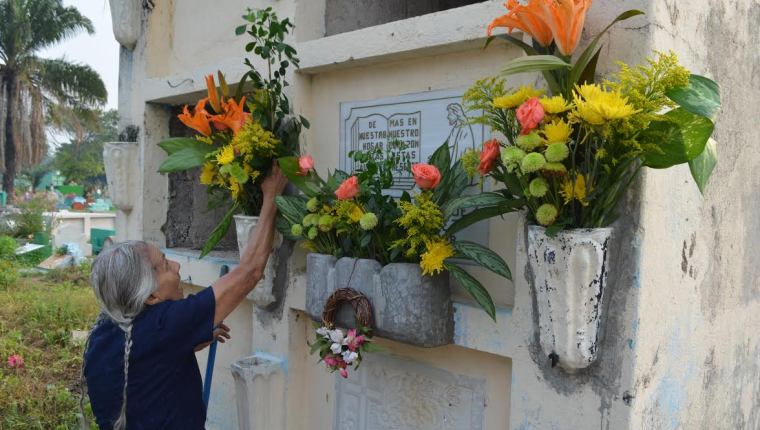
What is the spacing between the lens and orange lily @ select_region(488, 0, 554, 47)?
5.37ft

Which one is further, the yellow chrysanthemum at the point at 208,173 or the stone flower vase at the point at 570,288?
the yellow chrysanthemum at the point at 208,173

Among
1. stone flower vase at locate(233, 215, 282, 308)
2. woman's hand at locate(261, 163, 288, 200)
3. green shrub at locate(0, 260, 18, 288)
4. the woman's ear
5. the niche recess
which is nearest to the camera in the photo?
the woman's ear

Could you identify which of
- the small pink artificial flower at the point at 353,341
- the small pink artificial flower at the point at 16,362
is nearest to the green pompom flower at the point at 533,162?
the small pink artificial flower at the point at 353,341

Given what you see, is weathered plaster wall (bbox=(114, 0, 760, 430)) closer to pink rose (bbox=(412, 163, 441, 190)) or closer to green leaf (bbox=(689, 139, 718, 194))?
green leaf (bbox=(689, 139, 718, 194))

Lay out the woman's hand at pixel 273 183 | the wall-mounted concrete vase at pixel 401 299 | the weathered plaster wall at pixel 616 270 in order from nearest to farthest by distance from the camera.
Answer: the weathered plaster wall at pixel 616 270
the wall-mounted concrete vase at pixel 401 299
the woman's hand at pixel 273 183

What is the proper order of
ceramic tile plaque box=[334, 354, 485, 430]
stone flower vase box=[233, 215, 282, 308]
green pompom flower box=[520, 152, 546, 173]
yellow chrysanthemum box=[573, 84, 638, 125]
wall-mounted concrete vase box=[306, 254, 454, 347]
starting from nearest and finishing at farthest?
1. yellow chrysanthemum box=[573, 84, 638, 125]
2. green pompom flower box=[520, 152, 546, 173]
3. wall-mounted concrete vase box=[306, 254, 454, 347]
4. ceramic tile plaque box=[334, 354, 485, 430]
5. stone flower vase box=[233, 215, 282, 308]

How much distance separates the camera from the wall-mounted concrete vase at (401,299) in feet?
6.74

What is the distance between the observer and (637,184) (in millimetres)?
1774

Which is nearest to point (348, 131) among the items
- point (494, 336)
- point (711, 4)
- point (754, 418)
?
point (494, 336)

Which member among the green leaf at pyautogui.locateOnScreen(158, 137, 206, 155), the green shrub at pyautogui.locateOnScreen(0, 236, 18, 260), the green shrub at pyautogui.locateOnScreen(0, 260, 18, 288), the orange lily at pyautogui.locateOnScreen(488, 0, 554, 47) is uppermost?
the orange lily at pyautogui.locateOnScreen(488, 0, 554, 47)

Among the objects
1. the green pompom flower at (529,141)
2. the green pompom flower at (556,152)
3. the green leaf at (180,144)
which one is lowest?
the green pompom flower at (556,152)

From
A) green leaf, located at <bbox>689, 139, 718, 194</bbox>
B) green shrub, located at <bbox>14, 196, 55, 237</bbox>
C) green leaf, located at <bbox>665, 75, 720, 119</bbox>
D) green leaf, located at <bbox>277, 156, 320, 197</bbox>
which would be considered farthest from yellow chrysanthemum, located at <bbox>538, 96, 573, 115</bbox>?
green shrub, located at <bbox>14, 196, 55, 237</bbox>

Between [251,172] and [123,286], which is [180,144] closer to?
[251,172]

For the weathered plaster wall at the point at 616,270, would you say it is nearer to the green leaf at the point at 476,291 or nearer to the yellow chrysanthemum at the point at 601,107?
the green leaf at the point at 476,291
